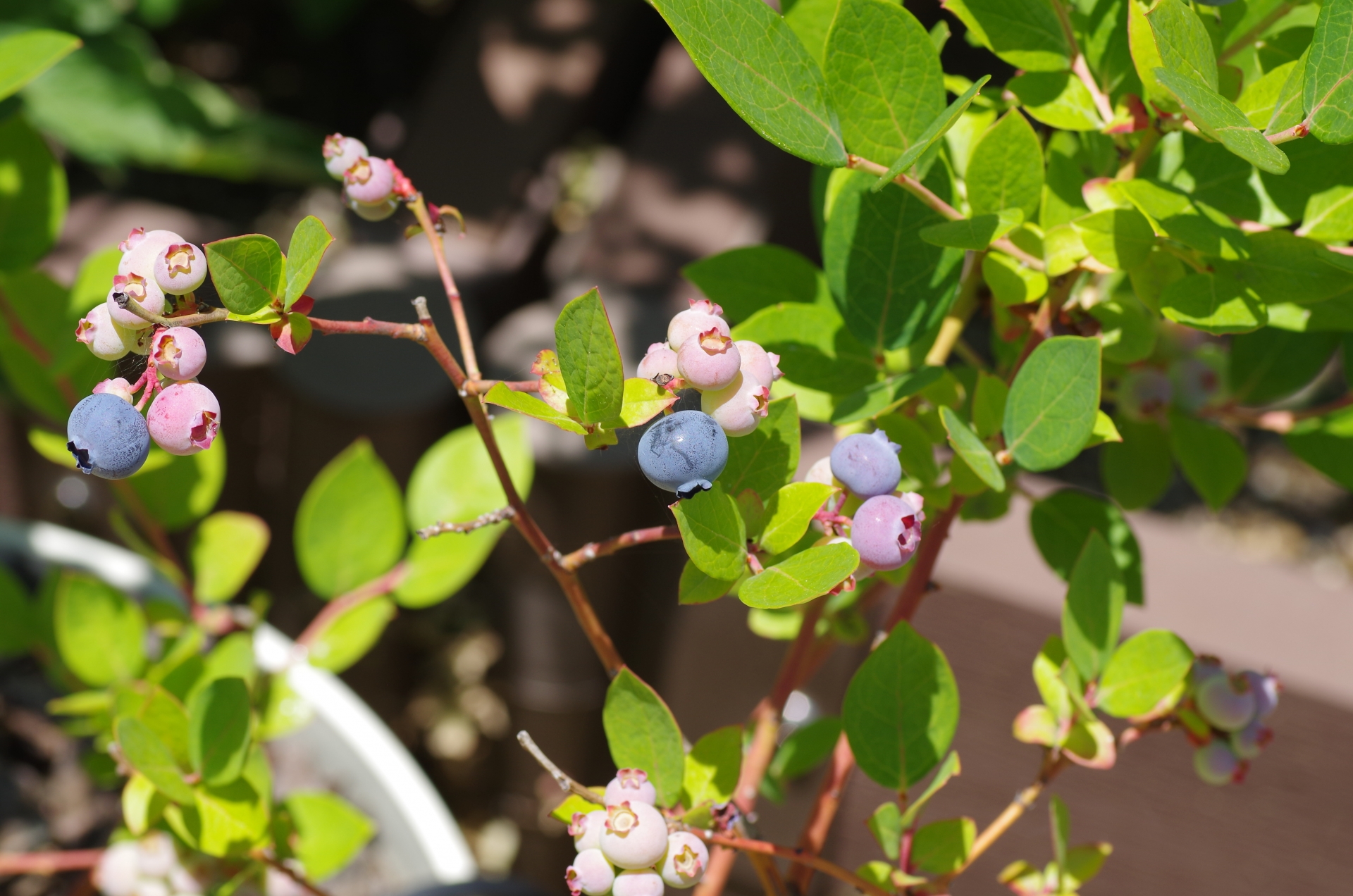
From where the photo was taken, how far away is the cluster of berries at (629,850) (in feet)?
0.85

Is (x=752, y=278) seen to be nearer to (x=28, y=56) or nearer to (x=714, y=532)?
(x=714, y=532)

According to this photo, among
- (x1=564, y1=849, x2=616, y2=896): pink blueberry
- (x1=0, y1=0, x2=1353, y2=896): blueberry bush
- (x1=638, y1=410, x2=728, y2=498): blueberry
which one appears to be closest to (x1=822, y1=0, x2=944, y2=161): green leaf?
(x1=0, y1=0, x2=1353, y2=896): blueberry bush

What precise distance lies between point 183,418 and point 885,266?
0.21 meters

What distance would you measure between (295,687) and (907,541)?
0.53 metres

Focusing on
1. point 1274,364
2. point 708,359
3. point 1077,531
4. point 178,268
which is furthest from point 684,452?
point 1274,364

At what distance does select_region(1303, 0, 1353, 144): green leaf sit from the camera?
0.79ft

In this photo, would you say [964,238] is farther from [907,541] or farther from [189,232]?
[189,232]

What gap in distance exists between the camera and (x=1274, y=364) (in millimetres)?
460

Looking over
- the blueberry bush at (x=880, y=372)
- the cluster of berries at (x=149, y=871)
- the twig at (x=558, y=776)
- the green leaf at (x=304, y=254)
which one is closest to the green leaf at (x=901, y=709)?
the blueberry bush at (x=880, y=372)

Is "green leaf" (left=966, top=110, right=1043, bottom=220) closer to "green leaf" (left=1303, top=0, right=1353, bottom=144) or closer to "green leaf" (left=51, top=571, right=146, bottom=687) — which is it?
"green leaf" (left=1303, top=0, right=1353, bottom=144)

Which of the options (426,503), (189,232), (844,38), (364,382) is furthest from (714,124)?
(844,38)

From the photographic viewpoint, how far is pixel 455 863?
62cm

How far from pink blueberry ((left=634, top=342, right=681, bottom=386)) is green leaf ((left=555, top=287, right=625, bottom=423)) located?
2cm

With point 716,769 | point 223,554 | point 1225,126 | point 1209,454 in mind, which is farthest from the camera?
point 223,554
